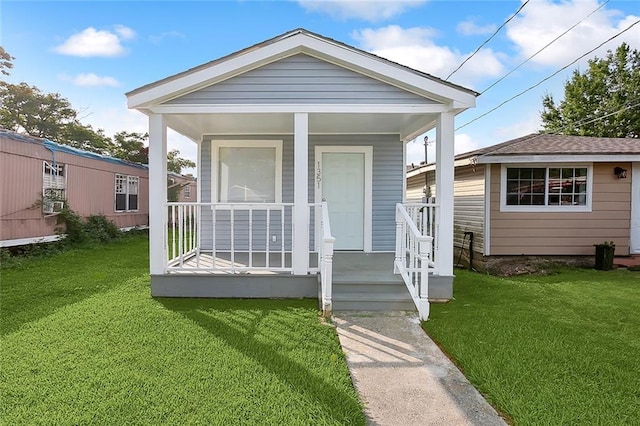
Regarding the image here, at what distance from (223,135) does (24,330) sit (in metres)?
4.16

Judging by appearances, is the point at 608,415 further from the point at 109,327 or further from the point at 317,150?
the point at 317,150

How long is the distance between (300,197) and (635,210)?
7843mm

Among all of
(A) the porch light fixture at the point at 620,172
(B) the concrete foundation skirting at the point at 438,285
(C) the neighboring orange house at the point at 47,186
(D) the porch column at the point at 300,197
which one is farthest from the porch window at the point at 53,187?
(A) the porch light fixture at the point at 620,172

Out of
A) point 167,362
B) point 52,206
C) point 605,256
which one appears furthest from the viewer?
point 52,206

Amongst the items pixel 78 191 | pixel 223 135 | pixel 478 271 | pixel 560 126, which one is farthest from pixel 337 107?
pixel 560 126

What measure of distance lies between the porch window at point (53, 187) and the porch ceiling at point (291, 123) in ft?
18.0

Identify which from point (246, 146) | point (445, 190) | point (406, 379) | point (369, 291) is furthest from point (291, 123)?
point (406, 379)

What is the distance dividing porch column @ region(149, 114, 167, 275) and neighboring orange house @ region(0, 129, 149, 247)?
218 inches

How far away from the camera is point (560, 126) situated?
77.5 feet

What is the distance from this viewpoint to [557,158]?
759 centimetres

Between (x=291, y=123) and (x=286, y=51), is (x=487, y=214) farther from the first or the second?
(x=286, y=51)

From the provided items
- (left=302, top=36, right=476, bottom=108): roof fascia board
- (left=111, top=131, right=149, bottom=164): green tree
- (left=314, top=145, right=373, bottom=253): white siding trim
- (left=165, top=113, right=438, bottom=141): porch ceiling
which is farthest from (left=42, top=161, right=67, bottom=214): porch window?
(left=111, top=131, right=149, bottom=164): green tree

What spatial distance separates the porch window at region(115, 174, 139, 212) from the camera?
516 inches

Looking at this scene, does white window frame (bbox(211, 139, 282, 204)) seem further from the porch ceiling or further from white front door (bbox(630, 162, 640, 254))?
white front door (bbox(630, 162, 640, 254))
